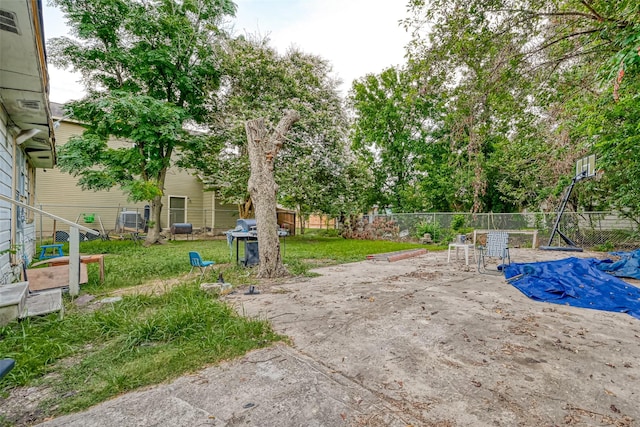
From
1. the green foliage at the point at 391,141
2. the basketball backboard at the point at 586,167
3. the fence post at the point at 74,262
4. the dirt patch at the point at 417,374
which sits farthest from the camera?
the green foliage at the point at 391,141

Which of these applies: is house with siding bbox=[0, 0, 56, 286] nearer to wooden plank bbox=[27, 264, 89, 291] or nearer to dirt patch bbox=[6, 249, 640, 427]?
wooden plank bbox=[27, 264, 89, 291]

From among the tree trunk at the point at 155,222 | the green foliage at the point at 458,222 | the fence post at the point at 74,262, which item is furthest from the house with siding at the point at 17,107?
the green foliage at the point at 458,222

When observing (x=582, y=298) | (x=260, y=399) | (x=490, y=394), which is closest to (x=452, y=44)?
(x=582, y=298)

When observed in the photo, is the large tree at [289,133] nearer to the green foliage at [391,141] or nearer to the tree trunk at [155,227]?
the tree trunk at [155,227]

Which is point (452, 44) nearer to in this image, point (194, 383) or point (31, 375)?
point (194, 383)

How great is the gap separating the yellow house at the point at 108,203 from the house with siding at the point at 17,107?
7.47 meters

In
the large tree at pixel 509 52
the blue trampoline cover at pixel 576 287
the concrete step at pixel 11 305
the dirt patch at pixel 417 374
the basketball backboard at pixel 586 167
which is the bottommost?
the dirt patch at pixel 417 374

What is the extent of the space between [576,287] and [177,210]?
17239 mm

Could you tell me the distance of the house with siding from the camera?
8.75 ft

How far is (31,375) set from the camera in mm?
2182

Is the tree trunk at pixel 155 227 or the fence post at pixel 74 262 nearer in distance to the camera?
the fence post at pixel 74 262

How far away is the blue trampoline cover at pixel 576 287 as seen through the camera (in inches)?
151

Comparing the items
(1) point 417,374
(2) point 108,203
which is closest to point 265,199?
(1) point 417,374

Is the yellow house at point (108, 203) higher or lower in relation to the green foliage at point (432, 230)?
higher
